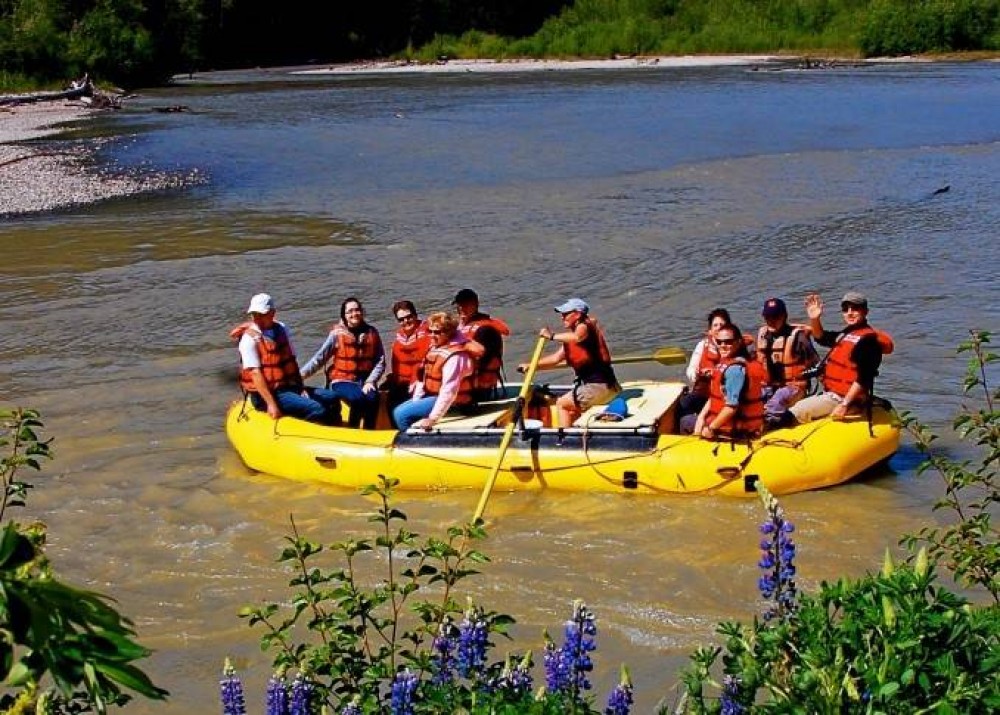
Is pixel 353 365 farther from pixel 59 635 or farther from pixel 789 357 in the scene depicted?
pixel 59 635

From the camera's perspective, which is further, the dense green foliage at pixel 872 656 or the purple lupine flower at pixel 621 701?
the purple lupine flower at pixel 621 701

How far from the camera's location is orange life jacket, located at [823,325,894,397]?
7.68m

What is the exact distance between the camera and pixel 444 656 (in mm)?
2855

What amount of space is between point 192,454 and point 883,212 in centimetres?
1128


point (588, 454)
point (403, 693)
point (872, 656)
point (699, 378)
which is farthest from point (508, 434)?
point (872, 656)

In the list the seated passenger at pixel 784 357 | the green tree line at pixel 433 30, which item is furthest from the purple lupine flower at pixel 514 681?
the green tree line at pixel 433 30

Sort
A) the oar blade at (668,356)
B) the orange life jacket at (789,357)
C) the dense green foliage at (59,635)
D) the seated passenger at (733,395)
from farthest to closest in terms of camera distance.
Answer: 1. the oar blade at (668,356)
2. the orange life jacket at (789,357)
3. the seated passenger at (733,395)
4. the dense green foliage at (59,635)

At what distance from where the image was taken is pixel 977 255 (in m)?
14.6

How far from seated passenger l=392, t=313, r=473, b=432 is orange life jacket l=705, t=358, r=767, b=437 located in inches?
60.4

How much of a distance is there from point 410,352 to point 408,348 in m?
0.03

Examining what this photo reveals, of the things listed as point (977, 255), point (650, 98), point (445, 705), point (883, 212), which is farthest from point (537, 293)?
point (650, 98)

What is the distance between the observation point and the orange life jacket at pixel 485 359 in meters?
8.32

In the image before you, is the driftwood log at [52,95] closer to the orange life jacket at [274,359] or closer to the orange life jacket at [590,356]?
the orange life jacket at [274,359]

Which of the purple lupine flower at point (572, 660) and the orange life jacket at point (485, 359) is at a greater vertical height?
the purple lupine flower at point (572, 660)
